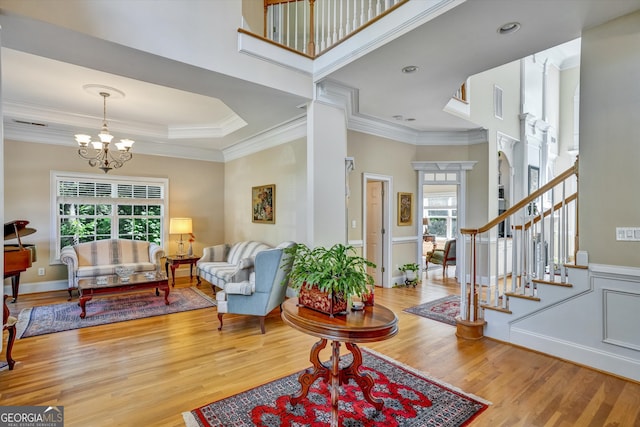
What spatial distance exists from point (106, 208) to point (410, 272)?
602 centimetres

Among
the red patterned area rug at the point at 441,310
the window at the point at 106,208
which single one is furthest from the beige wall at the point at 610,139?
the window at the point at 106,208

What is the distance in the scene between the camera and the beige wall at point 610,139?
266 cm

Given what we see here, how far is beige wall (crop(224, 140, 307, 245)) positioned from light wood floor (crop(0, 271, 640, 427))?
179 cm

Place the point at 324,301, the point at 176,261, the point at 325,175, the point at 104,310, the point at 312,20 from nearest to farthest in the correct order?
the point at 324,301, the point at 312,20, the point at 325,175, the point at 104,310, the point at 176,261

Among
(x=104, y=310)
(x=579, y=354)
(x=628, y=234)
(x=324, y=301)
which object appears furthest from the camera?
(x=104, y=310)

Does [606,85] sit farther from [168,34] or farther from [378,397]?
[168,34]

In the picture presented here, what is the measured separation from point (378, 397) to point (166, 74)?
354 centimetres

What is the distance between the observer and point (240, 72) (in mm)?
3314

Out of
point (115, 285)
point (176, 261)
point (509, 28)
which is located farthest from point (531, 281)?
point (176, 261)

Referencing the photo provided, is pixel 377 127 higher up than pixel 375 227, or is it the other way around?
pixel 377 127

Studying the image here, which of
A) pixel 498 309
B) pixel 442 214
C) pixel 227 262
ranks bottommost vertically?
pixel 498 309

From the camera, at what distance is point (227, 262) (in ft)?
19.9

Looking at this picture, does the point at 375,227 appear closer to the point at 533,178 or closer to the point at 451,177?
the point at 451,177

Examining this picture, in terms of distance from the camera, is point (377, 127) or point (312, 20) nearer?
point (312, 20)
